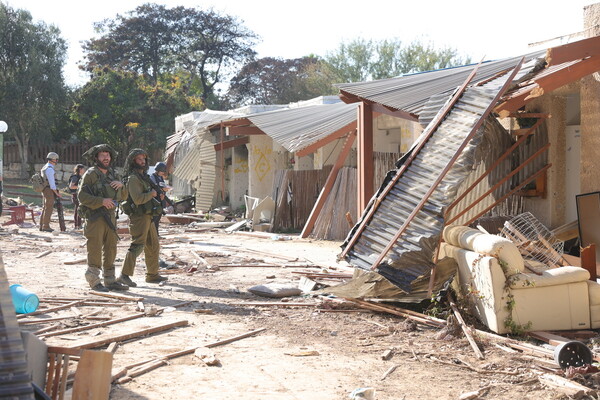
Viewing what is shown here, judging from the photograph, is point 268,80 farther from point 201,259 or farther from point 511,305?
point 511,305

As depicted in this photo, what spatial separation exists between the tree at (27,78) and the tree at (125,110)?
175 centimetres

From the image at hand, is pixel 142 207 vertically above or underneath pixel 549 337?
above

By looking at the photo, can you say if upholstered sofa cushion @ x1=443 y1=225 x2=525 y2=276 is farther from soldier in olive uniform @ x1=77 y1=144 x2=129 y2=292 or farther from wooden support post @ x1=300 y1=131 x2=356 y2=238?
wooden support post @ x1=300 y1=131 x2=356 y2=238

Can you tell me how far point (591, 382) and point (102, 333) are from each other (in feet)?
14.2

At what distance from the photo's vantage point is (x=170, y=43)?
170 ft

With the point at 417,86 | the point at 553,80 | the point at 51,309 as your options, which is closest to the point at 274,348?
the point at 51,309

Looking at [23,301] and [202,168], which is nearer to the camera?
[23,301]

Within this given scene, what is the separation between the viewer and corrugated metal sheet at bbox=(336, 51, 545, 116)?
30.8ft

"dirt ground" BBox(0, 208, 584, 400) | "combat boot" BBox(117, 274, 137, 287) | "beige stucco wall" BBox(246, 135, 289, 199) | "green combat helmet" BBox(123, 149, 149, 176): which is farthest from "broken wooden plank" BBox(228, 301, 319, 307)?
"beige stucco wall" BBox(246, 135, 289, 199)

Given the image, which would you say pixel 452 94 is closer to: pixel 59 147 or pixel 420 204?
pixel 420 204

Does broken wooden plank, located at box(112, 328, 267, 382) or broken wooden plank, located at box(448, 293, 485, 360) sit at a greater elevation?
broken wooden plank, located at box(448, 293, 485, 360)

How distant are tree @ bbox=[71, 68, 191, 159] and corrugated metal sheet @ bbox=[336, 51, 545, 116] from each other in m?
28.8

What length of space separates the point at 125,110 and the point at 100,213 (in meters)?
31.7

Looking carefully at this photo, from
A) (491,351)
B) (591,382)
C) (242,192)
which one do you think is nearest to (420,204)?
(491,351)
